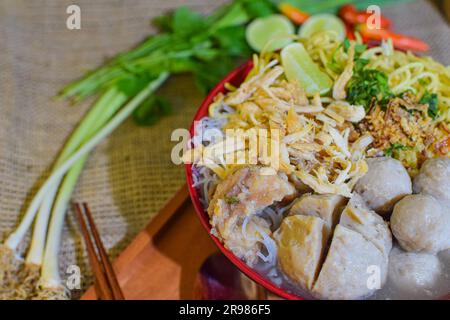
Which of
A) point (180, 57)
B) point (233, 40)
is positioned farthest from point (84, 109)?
point (233, 40)

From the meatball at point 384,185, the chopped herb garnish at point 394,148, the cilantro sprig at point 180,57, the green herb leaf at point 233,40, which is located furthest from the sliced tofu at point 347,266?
the green herb leaf at point 233,40

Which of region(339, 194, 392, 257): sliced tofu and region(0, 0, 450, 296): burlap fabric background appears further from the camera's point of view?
region(0, 0, 450, 296): burlap fabric background

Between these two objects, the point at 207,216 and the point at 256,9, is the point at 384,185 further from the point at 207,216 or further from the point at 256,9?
the point at 256,9

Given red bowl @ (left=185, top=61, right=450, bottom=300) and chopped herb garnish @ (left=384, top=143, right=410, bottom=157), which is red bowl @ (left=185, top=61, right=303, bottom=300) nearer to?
red bowl @ (left=185, top=61, right=450, bottom=300)

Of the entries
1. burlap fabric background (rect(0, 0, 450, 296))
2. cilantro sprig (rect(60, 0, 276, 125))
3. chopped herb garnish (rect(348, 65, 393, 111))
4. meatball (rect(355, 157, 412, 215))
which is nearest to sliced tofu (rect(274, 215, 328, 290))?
meatball (rect(355, 157, 412, 215))

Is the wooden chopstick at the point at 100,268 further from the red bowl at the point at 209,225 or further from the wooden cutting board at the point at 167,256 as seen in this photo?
the red bowl at the point at 209,225
